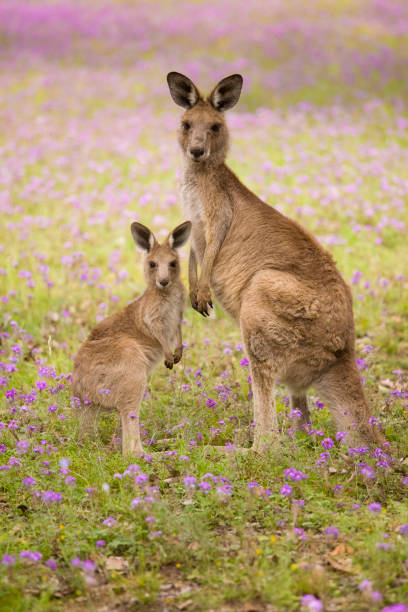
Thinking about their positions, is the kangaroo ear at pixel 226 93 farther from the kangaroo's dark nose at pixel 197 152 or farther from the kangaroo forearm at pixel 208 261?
the kangaroo forearm at pixel 208 261

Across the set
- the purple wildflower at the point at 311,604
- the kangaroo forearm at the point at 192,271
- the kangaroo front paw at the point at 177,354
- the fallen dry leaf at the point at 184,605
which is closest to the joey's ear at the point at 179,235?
the kangaroo forearm at the point at 192,271

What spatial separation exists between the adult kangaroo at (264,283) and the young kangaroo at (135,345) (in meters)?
0.25

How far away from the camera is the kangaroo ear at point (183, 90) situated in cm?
564

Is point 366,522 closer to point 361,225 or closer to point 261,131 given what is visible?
point 361,225

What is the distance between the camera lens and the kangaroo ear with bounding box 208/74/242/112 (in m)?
5.66

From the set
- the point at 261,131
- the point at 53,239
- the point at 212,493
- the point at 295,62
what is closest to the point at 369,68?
the point at 295,62

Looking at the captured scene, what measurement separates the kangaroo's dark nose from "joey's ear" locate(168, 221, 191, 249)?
20.1 inches

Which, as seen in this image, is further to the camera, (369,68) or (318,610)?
(369,68)

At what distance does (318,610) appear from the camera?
9.91 ft

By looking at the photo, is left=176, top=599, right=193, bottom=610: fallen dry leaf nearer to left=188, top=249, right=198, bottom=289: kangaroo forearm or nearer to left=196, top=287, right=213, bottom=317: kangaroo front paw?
left=196, top=287, right=213, bottom=317: kangaroo front paw

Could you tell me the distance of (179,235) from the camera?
5711 mm

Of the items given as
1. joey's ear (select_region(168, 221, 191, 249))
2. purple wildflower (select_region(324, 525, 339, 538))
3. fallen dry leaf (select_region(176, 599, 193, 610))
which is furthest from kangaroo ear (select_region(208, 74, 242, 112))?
fallen dry leaf (select_region(176, 599, 193, 610))

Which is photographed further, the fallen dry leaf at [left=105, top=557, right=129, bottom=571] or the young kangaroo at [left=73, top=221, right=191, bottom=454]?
the young kangaroo at [left=73, top=221, right=191, bottom=454]

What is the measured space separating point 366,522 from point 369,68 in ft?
55.7
